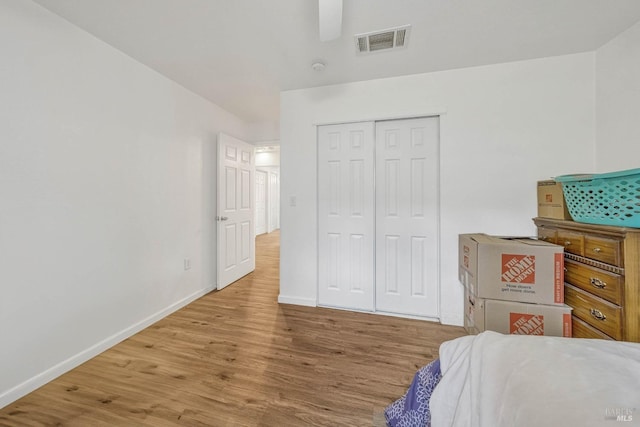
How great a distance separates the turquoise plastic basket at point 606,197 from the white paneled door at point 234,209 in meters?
3.23

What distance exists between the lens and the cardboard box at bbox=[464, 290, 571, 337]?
62.1 inches

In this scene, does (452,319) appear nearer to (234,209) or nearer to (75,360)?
(234,209)

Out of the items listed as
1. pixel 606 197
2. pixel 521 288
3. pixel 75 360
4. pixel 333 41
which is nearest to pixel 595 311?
pixel 521 288

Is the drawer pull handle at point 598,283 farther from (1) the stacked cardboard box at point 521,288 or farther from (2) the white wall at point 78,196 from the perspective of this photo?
(2) the white wall at point 78,196

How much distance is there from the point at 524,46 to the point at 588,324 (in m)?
2.04

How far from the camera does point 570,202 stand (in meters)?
1.61

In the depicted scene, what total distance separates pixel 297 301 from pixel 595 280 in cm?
234

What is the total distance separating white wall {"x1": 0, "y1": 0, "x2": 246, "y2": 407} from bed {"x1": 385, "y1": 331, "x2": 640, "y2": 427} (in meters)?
→ 2.25

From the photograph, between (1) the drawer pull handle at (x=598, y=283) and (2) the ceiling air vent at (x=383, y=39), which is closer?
(1) the drawer pull handle at (x=598, y=283)

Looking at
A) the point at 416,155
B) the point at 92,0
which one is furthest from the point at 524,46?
the point at 92,0

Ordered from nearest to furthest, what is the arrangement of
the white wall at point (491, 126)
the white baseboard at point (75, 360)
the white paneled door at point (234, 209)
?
the white baseboard at point (75, 360) < the white wall at point (491, 126) < the white paneled door at point (234, 209)

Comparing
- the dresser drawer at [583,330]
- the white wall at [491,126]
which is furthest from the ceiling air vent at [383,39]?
the dresser drawer at [583,330]

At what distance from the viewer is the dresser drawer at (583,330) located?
138 centimetres

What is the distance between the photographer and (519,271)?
1.65m
